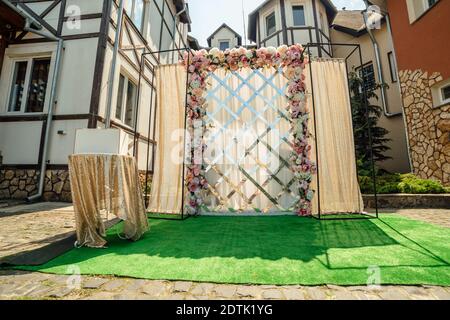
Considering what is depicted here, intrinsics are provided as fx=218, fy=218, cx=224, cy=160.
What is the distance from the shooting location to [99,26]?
13.3 feet

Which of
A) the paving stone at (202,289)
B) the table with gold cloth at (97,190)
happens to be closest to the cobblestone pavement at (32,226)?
the table with gold cloth at (97,190)

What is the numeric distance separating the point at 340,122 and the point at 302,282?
8.28ft

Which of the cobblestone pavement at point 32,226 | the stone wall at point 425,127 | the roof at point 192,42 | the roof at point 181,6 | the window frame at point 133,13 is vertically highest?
the roof at point 192,42

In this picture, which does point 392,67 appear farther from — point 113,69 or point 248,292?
point 248,292

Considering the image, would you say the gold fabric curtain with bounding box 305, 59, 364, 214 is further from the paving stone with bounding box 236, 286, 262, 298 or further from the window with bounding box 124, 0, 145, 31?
the window with bounding box 124, 0, 145, 31

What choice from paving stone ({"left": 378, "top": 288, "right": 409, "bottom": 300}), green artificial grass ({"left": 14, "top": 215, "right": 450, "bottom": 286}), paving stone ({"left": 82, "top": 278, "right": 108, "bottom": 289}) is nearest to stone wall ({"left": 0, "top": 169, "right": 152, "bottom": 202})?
green artificial grass ({"left": 14, "top": 215, "right": 450, "bottom": 286})

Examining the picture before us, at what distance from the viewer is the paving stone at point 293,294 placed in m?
1.03

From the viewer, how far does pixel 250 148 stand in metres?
3.32

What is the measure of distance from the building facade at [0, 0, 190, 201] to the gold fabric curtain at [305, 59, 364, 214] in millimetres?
2664

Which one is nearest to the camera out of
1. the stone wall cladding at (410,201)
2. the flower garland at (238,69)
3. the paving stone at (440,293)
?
the paving stone at (440,293)

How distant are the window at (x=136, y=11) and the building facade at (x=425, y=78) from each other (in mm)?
6192

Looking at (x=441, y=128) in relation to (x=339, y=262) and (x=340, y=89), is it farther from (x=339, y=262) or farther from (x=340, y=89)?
(x=339, y=262)

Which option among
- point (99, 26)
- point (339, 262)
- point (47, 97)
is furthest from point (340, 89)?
point (47, 97)

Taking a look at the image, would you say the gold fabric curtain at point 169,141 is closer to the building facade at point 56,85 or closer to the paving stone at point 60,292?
the building facade at point 56,85
